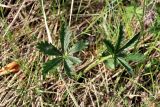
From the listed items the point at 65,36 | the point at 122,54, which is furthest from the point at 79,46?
the point at 122,54

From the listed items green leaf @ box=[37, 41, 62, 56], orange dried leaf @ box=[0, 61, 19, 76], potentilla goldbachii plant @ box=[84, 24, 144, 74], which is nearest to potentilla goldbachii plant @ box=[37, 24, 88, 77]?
green leaf @ box=[37, 41, 62, 56]

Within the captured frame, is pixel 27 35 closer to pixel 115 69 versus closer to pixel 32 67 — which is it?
pixel 32 67

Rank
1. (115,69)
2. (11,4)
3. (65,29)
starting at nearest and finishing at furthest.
Answer: (65,29) → (115,69) → (11,4)

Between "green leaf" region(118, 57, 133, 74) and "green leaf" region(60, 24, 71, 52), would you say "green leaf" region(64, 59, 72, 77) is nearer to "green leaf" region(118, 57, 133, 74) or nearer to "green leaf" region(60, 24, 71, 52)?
"green leaf" region(60, 24, 71, 52)

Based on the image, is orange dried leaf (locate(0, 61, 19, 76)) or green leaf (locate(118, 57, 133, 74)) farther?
orange dried leaf (locate(0, 61, 19, 76))

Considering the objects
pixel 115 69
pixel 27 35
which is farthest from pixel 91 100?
pixel 27 35

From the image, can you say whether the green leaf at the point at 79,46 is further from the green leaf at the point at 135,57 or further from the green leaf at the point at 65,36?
the green leaf at the point at 135,57

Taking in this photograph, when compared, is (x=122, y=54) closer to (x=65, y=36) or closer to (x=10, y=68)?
(x=65, y=36)

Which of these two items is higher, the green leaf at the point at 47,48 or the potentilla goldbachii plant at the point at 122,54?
the green leaf at the point at 47,48

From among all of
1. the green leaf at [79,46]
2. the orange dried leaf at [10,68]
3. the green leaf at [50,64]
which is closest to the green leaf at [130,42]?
the green leaf at [79,46]

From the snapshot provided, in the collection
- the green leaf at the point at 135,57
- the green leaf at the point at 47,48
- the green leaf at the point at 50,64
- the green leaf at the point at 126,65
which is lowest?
the green leaf at the point at 126,65

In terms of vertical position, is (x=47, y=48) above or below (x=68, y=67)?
above
